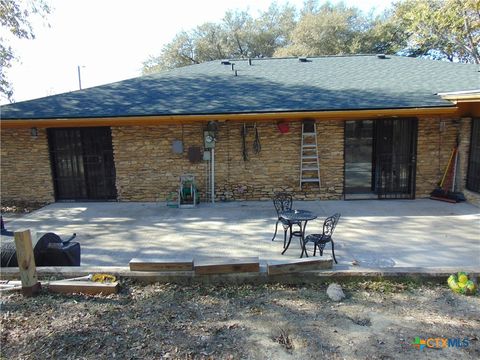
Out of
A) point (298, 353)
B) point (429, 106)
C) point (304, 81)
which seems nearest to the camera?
point (298, 353)

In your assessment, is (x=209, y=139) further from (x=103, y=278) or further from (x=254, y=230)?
(x=103, y=278)

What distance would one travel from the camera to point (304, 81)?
9.92 meters

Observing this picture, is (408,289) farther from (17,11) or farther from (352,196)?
(17,11)

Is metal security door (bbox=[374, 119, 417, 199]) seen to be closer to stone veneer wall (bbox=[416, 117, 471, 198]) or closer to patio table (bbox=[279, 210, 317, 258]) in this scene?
stone veneer wall (bbox=[416, 117, 471, 198])

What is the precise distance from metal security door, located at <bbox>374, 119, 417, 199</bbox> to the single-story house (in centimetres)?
3

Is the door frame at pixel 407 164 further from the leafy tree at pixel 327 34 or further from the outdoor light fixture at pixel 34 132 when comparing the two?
the leafy tree at pixel 327 34

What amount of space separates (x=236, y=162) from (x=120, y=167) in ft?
9.93

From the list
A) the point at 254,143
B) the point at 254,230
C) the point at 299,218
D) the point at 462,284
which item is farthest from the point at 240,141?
the point at 462,284

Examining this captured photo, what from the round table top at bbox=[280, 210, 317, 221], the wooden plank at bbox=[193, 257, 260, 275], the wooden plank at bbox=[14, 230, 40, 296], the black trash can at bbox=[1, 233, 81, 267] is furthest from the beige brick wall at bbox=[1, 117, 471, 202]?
the wooden plank at bbox=[14, 230, 40, 296]

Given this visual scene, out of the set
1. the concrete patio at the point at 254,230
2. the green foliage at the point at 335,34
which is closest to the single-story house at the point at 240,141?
the concrete patio at the point at 254,230

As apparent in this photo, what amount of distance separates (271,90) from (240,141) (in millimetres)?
1881

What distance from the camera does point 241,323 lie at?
311cm

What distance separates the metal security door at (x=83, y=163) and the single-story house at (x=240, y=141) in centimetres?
3

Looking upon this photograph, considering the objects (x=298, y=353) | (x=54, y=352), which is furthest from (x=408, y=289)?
(x=54, y=352)
